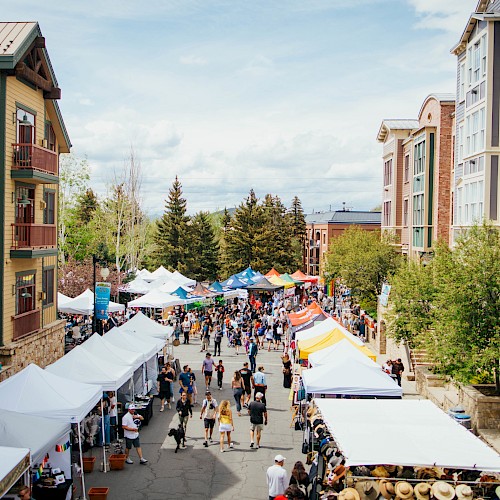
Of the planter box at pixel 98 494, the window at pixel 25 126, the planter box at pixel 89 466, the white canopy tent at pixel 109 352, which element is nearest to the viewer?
the planter box at pixel 98 494

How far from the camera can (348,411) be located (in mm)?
12961

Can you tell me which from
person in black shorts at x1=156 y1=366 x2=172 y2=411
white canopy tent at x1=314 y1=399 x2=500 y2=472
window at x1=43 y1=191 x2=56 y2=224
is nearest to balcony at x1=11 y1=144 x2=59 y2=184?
window at x1=43 y1=191 x2=56 y2=224

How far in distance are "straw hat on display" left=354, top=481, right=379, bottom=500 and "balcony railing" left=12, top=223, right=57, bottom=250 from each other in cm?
1429

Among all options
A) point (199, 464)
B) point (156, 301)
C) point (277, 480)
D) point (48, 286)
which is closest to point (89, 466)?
point (199, 464)

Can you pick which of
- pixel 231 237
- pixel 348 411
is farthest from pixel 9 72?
pixel 231 237

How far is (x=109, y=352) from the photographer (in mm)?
18109

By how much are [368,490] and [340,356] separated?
22.9 feet

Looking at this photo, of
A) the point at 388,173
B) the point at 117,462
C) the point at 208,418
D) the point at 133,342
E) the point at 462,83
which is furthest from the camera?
the point at 388,173

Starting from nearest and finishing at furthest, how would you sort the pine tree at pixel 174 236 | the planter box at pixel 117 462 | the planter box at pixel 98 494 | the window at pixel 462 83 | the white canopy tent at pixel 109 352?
the planter box at pixel 98 494
the planter box at pixel 117 462
the white canopy tent at pixel 109 352
the window at pixel 462 83
the pine tree at pixel 174 236

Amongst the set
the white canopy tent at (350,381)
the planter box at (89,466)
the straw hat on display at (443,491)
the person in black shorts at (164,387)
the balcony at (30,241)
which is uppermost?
the balcony at (30,241)

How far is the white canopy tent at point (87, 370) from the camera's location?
15.6m

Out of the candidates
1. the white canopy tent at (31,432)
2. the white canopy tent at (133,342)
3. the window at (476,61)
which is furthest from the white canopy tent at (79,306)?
the window at (476,61)

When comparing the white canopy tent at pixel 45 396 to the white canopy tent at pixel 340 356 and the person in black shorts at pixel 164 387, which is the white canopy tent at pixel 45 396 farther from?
the white canopy tent at pixel 340 356

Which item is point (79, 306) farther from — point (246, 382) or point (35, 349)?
point (246, 382)
